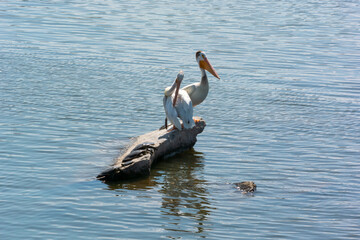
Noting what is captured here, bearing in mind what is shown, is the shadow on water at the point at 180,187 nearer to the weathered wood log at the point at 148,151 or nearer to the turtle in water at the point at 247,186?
the weathered wood log at the point at 148,151

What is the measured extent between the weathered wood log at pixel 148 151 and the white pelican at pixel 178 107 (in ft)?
0.59

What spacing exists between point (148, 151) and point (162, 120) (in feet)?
9.73

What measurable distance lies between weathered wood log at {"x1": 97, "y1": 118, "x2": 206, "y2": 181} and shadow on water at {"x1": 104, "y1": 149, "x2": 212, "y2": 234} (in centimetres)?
12

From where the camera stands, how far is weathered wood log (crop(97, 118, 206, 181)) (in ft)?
30.1

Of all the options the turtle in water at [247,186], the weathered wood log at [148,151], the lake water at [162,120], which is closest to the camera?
the lake water at [162,120]

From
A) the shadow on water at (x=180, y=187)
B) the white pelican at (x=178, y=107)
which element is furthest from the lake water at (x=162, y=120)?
the white pelican at (x=178, y=107)

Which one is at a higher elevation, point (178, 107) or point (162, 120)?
point (178, 107)

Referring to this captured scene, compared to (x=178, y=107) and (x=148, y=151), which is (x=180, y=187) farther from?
(x=178, y=107)

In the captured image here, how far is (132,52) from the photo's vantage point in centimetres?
1781

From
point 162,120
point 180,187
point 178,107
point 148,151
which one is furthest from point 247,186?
point 162,120

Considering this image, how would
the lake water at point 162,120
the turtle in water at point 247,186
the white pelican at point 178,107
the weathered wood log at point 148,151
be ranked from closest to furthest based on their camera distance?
1. the lake water at point 162,120
2. the turtle in water at point 247,186
3. the weathered wood log at point 148,151
4. the white pelican at point 178,107

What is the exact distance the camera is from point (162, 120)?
12.4 m

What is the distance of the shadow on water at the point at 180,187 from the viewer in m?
8.16

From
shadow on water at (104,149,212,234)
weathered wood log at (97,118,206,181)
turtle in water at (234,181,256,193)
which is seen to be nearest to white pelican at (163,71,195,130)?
weathered wood log at (97,118,206,181)
